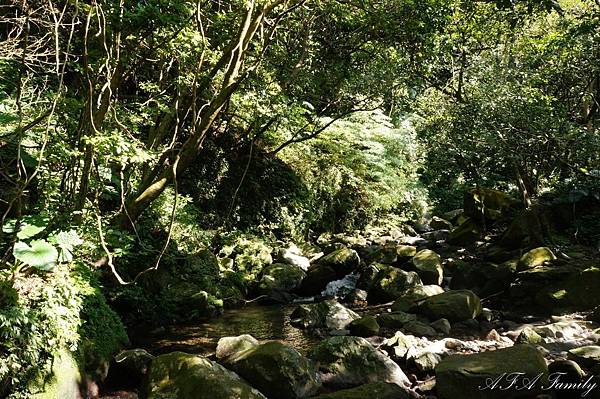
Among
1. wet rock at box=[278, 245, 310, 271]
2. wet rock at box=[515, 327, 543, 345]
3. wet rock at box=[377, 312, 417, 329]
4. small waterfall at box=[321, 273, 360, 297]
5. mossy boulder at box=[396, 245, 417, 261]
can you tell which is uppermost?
wet rock at box=[278, 245, 310, 271]

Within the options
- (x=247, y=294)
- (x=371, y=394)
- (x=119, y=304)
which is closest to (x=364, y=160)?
(x=247, y=294)

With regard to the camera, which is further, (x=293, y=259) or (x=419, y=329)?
(x=293, y=259)

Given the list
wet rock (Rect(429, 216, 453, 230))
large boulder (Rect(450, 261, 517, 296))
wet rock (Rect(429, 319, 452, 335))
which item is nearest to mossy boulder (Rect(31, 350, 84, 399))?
wet rock (Rect(429, 319, 452, 335))

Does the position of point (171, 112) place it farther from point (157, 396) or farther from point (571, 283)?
point (571, 283)

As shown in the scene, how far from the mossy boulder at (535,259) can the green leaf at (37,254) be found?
7632 mm

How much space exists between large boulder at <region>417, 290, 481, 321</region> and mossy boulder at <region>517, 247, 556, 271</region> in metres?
1.58

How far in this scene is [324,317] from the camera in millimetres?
7645

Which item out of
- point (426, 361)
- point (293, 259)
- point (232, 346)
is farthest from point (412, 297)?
point (293, 259)

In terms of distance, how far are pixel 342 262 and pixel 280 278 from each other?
1637mm

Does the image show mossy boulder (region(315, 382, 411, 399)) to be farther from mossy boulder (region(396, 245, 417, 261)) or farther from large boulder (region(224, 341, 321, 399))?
mossy boulder (region(396, 245, 417, 261))

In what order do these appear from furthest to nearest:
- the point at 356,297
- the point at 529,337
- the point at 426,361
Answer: the point at 356,297
the point at 529,337
the point at 426,361

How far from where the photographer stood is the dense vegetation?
4.79 meters

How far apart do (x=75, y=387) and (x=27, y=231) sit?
1.59 m

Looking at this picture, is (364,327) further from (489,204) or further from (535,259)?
(489,204)
